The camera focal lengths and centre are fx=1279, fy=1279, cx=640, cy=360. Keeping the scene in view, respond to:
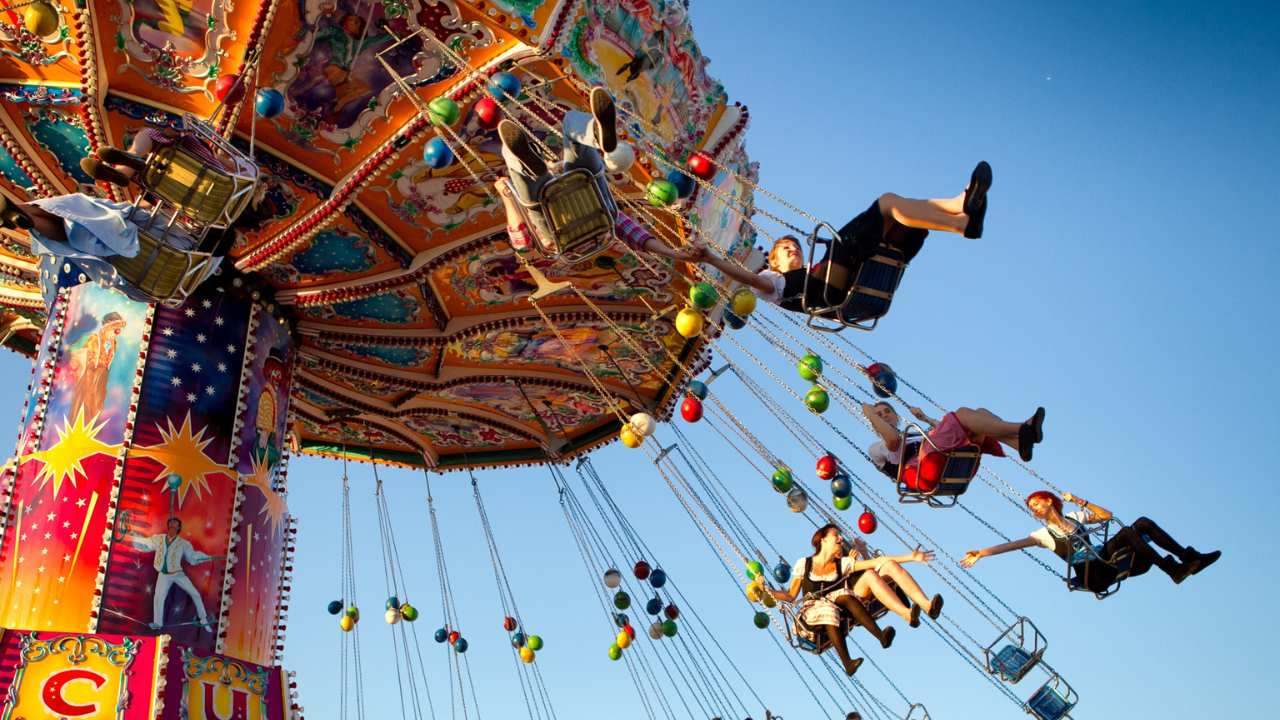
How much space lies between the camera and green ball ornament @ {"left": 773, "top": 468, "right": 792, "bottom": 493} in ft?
38.5

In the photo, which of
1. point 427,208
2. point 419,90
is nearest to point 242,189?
point 419,90

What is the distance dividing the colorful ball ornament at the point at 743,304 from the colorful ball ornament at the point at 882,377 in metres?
1.18

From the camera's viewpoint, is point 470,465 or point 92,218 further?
point 470,465

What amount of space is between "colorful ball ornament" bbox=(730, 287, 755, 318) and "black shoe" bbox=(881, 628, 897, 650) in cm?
279

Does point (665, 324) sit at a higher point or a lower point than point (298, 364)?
lower

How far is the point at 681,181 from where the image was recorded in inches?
426

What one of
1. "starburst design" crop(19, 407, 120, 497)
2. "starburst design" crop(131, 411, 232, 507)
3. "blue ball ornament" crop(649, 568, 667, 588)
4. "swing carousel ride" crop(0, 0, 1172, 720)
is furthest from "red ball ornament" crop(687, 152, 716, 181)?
"blue ball ornament" crop(649, 568, 667, 588)

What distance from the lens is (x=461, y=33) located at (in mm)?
9867

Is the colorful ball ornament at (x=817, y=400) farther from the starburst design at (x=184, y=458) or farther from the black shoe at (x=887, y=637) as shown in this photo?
the starburst design at (x=184, y=458)

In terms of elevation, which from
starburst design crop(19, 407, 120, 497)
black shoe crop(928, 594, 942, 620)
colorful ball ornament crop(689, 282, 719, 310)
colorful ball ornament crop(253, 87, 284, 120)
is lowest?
black shoe crop(928, 594, 942, 620)

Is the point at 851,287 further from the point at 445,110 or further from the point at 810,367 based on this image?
the point at 445,110

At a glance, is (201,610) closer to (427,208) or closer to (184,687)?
(184,687)

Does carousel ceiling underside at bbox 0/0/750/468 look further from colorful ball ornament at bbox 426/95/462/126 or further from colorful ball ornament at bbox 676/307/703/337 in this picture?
colorful ball ornament at bbox 676/307/703/337

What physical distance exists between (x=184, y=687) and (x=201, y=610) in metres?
0.81
